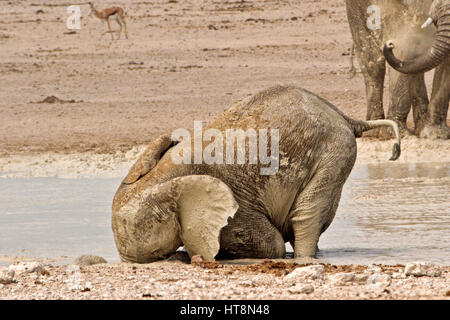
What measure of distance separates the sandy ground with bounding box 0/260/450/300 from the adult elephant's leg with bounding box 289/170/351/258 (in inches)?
19.6

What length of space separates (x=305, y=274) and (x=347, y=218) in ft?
9.53

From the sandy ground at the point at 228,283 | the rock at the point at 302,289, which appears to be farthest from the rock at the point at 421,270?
the rock at the point at 302,289

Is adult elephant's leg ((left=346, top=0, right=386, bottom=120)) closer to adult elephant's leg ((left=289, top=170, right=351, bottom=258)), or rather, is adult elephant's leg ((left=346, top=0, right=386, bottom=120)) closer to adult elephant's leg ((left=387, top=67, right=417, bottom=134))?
adult elephant's leg ((left=387, top=67, right=417, bottom=134))

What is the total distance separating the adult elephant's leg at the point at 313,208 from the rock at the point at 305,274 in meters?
1.03

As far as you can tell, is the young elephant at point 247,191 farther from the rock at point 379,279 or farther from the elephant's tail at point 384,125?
the rock at point 379,279

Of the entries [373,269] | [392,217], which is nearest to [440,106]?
[392,217]

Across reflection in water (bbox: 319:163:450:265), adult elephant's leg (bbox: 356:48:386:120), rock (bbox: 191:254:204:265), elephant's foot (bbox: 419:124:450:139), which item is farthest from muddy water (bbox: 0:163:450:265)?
adult elephant's leg (bbox: 356:48:386:120)

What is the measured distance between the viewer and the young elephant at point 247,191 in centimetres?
615

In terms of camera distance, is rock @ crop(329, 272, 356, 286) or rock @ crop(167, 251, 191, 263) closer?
rock @ crop(329, 272, 356, 286)

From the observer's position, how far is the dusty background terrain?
1483cm

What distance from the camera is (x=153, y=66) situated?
18859 millimetres

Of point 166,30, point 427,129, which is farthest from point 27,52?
point 427,129

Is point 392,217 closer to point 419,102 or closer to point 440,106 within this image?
point 440,106

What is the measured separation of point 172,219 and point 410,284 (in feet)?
5.13
